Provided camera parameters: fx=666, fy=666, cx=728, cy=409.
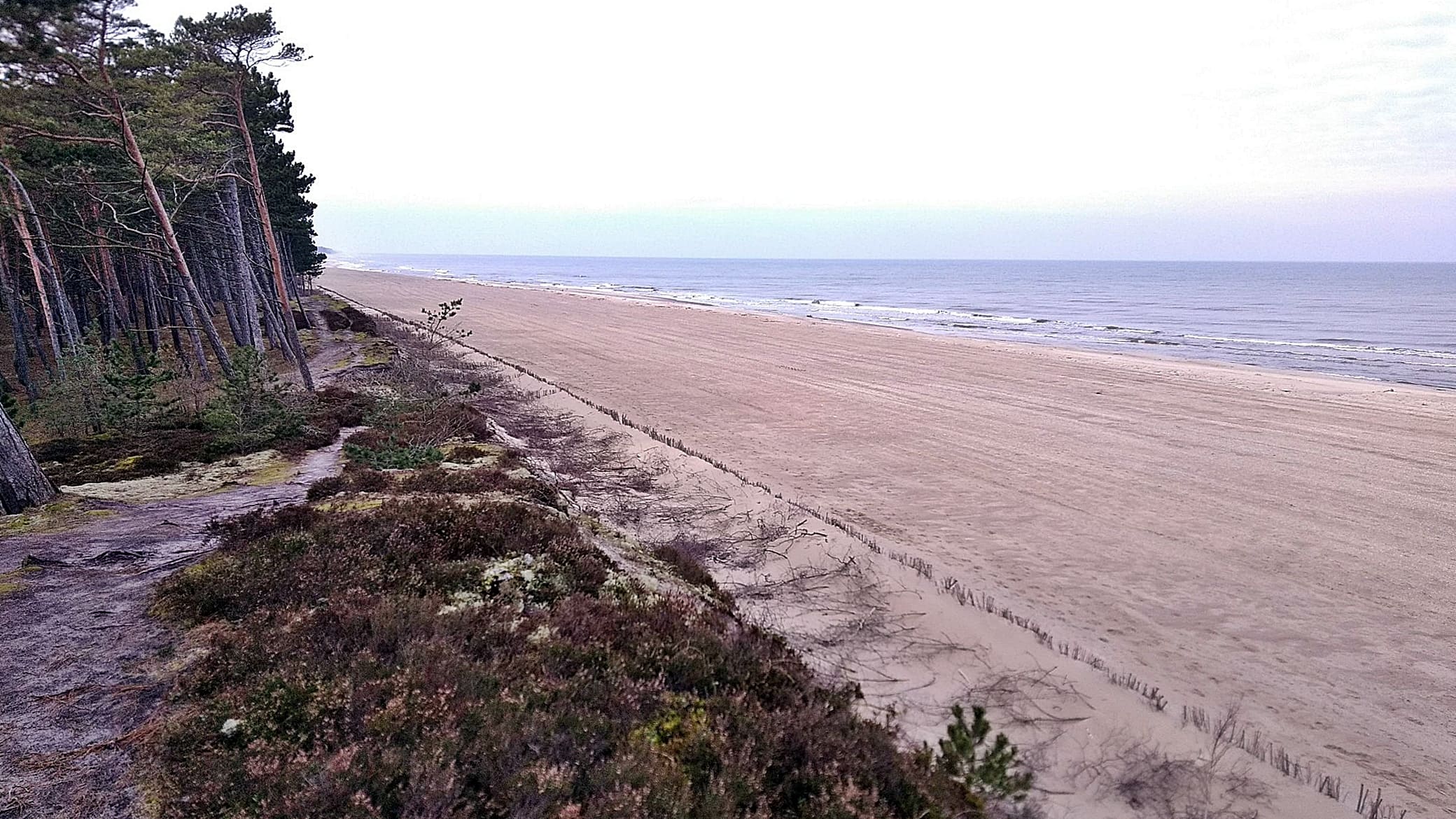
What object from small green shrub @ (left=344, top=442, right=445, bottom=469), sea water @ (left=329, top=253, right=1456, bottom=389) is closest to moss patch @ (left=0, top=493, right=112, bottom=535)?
small green shrub @ (left=344, top=442, right=445, bottom=469)

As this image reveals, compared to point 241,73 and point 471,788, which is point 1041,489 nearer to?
point 471,788

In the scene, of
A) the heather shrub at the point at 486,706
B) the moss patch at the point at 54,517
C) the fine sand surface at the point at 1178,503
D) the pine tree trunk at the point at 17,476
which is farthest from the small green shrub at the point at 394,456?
the fine sand surface at the point at 1178,503

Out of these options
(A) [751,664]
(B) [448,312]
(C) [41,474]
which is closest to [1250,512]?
(A) [751,664]

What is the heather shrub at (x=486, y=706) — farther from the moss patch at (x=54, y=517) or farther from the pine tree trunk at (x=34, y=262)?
the pine tree trunk at (x=34, y=262)

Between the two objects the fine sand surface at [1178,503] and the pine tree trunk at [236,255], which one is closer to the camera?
the fine sand surface at [1178,503]

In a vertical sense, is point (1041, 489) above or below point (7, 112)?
below

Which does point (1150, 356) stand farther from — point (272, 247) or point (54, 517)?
A: point (54, 517)
